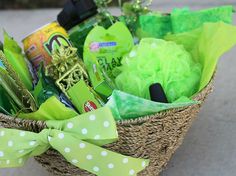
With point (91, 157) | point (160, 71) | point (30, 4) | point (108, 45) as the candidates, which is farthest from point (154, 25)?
point (30, 4)

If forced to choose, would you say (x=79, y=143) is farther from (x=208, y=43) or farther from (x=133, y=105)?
(x=208, y=43)

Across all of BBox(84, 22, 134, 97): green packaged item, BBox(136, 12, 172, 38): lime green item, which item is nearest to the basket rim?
BBox(84, 22, 134, 97): green packaged item

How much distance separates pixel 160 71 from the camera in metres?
1.14

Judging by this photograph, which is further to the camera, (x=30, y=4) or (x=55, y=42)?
(x=30, y=4)

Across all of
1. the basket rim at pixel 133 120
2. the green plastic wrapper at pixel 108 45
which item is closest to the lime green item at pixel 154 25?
the green plastic wrapper at pixel 108 45

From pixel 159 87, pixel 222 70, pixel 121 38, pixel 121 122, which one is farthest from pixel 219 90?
pixel 121 122

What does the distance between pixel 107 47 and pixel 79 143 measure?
0.36 metres

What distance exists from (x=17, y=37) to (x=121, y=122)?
131 centimetres

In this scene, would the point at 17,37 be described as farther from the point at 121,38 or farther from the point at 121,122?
the point at 121,122

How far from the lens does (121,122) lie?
3.34 ft

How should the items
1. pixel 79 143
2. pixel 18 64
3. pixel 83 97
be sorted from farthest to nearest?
pixel 18 64
pixel 83 97
pixel 79 143

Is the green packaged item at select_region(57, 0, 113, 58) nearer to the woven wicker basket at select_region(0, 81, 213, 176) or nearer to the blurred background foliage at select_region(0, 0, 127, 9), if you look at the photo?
the woven wicker basket at select_region(0, 81, 213, 176)

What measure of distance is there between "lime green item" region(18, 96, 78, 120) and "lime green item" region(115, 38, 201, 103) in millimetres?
184

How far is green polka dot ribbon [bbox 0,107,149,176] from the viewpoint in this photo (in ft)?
3.25
